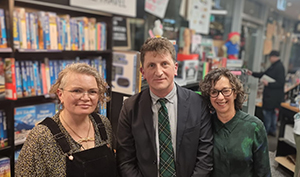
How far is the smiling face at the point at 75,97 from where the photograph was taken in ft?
4.10

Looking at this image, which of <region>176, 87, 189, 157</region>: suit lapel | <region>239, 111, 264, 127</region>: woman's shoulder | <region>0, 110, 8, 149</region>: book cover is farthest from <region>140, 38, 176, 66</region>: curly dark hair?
<region>0, 110, 8, 149</region>: book cover

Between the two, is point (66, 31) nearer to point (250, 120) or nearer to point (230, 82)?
point (230, 82)

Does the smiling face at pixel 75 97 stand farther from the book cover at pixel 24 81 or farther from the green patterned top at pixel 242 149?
the book cover at pixel 24 81

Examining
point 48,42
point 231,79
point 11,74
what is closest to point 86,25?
point 48,42

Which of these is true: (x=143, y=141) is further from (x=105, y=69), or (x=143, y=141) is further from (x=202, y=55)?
(x=202, y=55)

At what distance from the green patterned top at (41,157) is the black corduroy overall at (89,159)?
1.0 inches

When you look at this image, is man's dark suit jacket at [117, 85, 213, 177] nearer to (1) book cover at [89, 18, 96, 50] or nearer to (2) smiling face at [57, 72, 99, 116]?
(2) smiling face at [57, 72, 99, 116]

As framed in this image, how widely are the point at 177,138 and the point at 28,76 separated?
1658 mm

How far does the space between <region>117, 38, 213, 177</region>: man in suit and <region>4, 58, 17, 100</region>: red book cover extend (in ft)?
4.01

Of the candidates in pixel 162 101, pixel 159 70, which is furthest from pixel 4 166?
pixel 159 70

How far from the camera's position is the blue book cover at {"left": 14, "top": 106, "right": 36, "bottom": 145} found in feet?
7.36

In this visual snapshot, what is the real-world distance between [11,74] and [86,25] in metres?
0.95

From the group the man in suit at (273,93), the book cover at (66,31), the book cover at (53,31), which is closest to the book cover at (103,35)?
the book cover at (66,31)

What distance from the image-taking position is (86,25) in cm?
264
